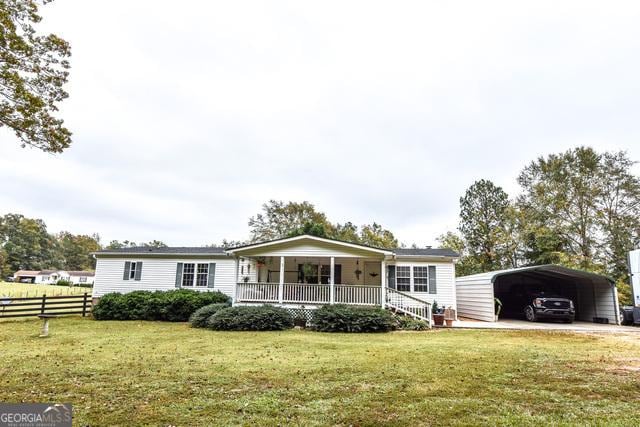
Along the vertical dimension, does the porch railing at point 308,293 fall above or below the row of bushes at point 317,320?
above

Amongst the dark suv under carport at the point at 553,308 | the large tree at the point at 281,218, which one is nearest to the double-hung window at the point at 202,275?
the dark suv under carport at the point at 553,308

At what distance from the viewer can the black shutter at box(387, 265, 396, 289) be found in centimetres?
1706

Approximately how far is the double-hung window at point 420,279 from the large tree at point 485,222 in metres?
15.5

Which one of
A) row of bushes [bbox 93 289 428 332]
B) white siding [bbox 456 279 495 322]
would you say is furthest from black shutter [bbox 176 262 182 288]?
white siding [bbox 456 279 495 322]

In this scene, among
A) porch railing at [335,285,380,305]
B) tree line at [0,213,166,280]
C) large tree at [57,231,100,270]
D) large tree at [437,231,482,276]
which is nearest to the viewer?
porch railing at [335,285,380,305]

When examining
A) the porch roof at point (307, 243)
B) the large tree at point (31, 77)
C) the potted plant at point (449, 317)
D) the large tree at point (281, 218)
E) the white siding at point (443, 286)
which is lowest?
the potted plant at point (449, 317)

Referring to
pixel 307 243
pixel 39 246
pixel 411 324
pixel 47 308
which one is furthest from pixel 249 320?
pixel 39 246

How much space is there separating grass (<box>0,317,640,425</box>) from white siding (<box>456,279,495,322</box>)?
5.66 meters

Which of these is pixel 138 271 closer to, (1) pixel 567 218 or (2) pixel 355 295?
(2) pixel 355 295

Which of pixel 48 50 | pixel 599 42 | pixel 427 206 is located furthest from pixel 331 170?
pixel 48 50

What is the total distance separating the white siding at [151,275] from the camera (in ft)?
59.3

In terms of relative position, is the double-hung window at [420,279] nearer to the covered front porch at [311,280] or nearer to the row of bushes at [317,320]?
the covered front porch at [311,280]

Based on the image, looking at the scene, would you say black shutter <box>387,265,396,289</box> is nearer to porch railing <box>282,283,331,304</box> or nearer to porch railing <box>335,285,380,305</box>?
porch railing <box>335,285,380,305</box>

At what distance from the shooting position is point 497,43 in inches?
434
